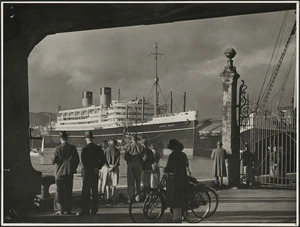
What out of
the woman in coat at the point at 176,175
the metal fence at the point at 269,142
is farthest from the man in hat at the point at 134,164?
the metal fence at the point at 269,142

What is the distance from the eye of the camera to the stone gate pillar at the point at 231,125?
8117 mm

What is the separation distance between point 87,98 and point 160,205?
201 cm

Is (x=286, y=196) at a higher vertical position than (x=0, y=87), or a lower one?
lower

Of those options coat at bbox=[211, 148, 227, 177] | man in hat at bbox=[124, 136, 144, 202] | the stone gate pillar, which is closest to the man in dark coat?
man in hat at bbox=[124, 136, 144, 202]

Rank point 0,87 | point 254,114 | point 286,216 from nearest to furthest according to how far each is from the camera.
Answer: point 286,216
point 0,87
point 254,114

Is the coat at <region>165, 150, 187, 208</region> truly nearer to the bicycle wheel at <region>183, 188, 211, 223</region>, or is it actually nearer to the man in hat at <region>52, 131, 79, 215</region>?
the bicycle wheel at <region>183, 188, 211, 223</region>

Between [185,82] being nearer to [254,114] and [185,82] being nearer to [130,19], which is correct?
[130,19]

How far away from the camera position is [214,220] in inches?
227

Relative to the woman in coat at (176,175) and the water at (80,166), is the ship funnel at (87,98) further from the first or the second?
the woman in coat at (176,175)

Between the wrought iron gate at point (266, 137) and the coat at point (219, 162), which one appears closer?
the coat at point (219, 162)

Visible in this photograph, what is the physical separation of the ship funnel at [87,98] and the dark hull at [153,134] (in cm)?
45

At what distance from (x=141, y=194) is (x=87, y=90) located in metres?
1.80

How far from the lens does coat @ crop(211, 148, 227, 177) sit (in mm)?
7812

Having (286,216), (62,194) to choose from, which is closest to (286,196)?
(286,216)
